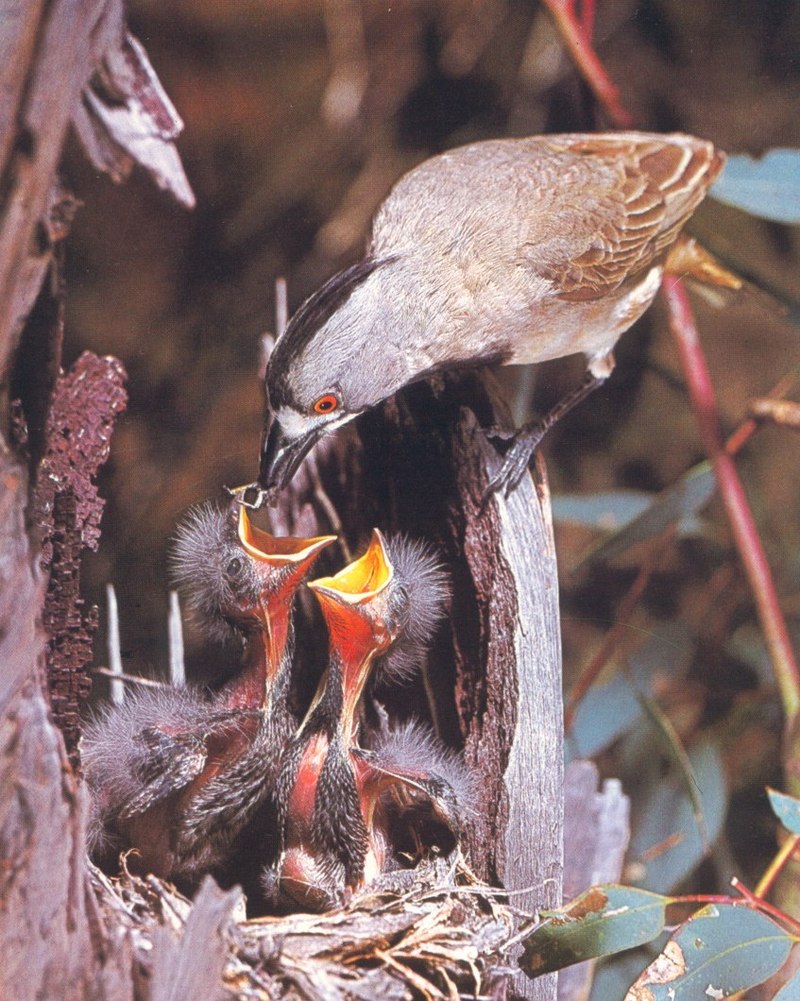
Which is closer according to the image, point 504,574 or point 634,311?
point 504,574

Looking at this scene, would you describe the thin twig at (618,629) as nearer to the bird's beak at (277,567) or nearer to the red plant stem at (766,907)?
the red plant stem at (766,907)

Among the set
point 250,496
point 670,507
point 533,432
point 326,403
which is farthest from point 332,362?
point 670,507

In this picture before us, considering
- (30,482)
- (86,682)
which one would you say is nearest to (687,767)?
(86,682)

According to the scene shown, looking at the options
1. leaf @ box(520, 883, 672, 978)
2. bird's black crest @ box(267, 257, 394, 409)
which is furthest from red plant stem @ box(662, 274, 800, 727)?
bird's black crest @ box(267, 257, 394, 409)

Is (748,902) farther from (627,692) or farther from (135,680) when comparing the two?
(135,680)

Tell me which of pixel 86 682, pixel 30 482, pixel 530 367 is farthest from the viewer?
pixel 530 367

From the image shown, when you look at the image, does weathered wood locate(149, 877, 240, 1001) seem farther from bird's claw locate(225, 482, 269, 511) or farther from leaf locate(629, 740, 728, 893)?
leaf locate(629, 740, 728, 893)

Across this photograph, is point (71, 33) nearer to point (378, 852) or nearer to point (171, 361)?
point (171, 361)
